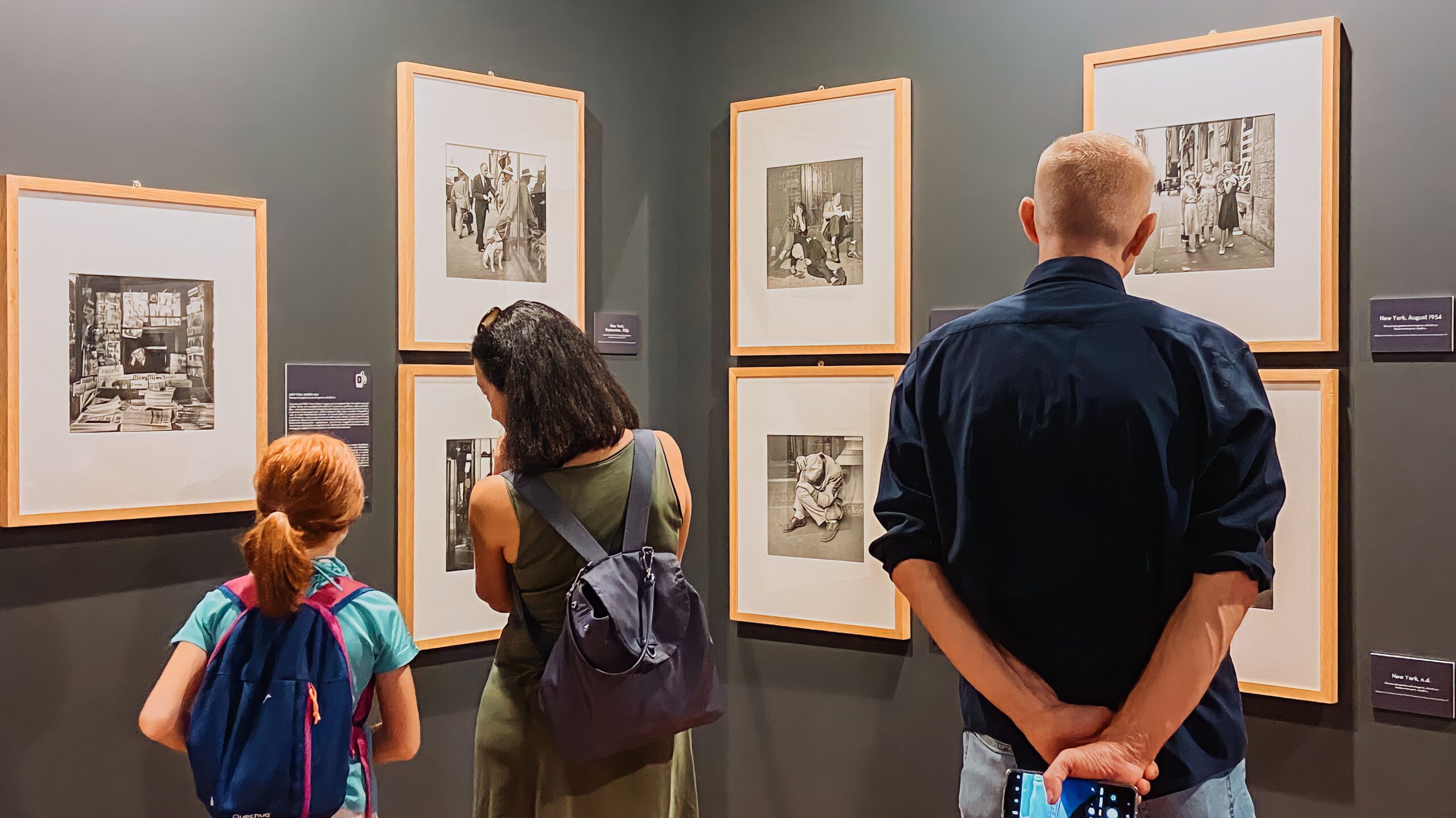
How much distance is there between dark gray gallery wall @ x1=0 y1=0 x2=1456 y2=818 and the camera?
2715mm

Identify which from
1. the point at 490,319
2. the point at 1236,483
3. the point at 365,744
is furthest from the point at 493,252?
the point at 1236,483

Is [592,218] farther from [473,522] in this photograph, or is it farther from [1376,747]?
[1376,747]

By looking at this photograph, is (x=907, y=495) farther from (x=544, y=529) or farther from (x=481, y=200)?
(x=481, y=200)

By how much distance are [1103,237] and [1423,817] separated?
1901mm

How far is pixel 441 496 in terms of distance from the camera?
3.32 m

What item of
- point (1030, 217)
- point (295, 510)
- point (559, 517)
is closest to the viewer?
point (1030, 217)

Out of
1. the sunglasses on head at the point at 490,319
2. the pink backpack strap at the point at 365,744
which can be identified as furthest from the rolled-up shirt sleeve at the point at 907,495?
the pink backpack strap at the point at 365,744

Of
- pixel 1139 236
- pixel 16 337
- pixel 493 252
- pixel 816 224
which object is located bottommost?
pixel 16 337

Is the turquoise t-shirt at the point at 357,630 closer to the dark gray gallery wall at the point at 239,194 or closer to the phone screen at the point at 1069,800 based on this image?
the dark gray gallery wall at the point at 239,194

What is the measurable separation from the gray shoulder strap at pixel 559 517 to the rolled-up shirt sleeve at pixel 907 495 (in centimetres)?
72

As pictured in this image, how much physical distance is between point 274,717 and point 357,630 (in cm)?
22

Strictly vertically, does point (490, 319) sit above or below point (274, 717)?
above

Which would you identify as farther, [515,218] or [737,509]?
[737,509]

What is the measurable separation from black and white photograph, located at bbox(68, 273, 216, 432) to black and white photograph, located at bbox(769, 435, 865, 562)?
5.47ft
